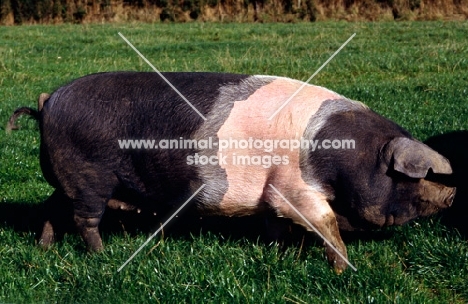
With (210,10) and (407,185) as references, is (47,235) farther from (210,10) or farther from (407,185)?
(210,10)

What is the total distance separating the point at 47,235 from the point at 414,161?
7.91 feet

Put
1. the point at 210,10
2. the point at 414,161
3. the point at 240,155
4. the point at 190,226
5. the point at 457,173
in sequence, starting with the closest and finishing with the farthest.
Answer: the point at 414,161 → the point at 240,155 → the point at 190,226 → the point at 457,173 → the point at 210,10

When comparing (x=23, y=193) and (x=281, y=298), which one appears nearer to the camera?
(x=281, y=298)

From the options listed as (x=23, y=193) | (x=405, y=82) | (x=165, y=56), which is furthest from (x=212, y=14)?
(x=23, y=193)

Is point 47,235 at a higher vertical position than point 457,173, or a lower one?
lower

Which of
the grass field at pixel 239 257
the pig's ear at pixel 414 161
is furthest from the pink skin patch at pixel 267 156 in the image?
the pig's ear at pixel 414 161

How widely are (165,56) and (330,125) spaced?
35.0ft

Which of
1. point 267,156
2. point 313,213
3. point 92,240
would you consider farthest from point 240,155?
point 92,240

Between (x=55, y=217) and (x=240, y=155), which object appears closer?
(x=240, y=155)

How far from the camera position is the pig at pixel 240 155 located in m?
4.21

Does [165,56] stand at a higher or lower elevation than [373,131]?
lower

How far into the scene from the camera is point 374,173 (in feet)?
13.9

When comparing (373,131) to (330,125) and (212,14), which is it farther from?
(212,14)

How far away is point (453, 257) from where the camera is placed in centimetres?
425
